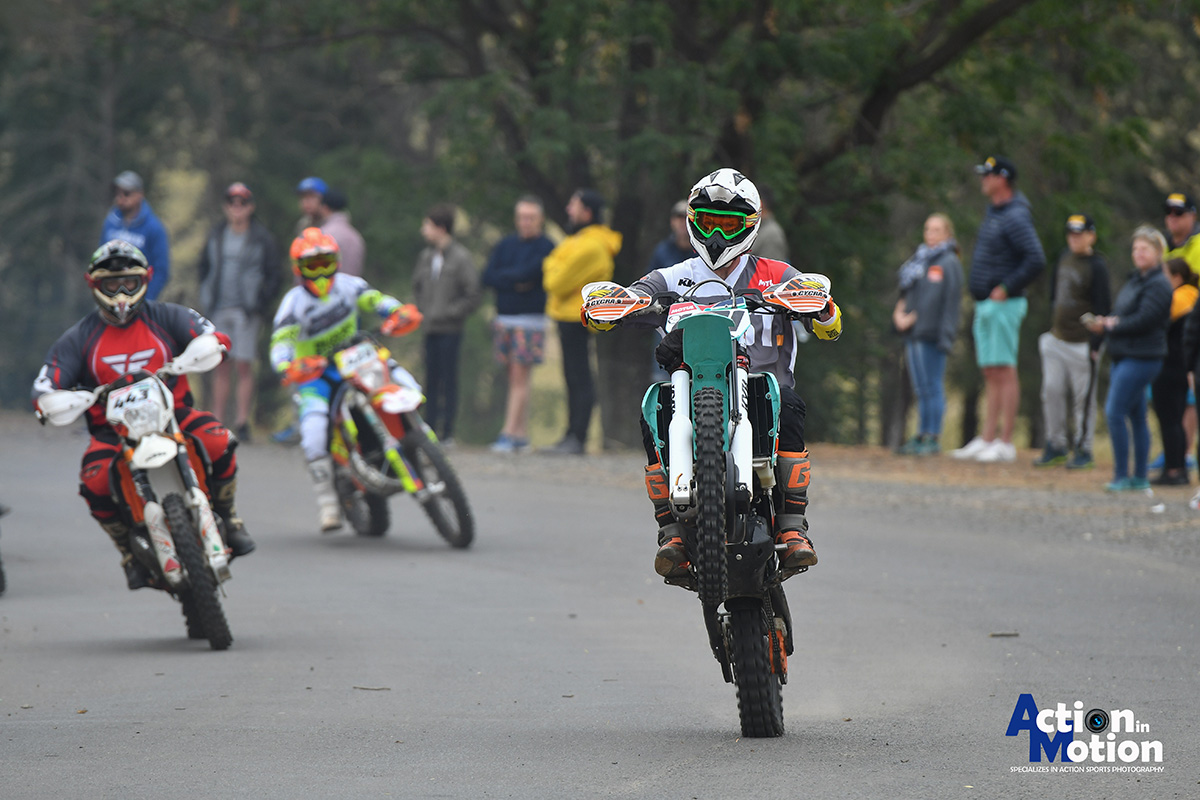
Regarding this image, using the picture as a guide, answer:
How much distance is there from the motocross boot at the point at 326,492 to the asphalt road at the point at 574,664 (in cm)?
25

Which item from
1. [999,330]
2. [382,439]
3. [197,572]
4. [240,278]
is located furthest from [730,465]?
[240,278]

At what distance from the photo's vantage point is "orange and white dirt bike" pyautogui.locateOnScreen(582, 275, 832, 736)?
607 centimetres

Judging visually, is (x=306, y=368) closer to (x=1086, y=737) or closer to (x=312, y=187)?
(x=312, y=187)

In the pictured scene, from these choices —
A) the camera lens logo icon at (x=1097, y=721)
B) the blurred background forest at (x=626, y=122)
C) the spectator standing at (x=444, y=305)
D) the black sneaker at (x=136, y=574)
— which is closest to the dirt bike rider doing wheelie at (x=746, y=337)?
the camera lens logo icon at (x=1097, y=721)

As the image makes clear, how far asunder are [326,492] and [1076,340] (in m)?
7.03

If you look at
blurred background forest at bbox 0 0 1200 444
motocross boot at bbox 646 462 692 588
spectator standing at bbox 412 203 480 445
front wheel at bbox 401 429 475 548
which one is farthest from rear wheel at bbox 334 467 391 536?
blurred background forest at bbox 0 0 1200 444

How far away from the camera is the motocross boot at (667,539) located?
20.5 feet

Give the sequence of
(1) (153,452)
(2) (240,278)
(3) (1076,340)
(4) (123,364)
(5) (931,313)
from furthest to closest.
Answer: (2) (240,278)
(5) (931,313)
(3) (1076,340)
(4) (123,364)
(1) (153,452)

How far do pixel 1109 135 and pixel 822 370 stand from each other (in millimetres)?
5998

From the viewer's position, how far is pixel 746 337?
675 cm

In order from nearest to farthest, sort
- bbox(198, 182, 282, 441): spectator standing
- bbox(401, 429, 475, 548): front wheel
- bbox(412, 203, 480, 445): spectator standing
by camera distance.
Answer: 1. bbox(401, 429, 475, 548): front wheel
2. bbox(412, 203, 480, 445): spectator standing
3. bbox(198, 182, 282, 441): spectator standing

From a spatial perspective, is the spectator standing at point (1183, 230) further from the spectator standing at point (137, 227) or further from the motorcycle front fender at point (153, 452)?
the spectator standing at point (137, 227)

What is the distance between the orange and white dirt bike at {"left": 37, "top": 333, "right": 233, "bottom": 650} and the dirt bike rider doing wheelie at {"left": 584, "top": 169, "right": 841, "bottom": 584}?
2841 millimetres

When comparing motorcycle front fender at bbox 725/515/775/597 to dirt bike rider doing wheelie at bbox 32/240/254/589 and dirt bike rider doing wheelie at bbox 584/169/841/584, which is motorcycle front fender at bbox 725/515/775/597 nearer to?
dirt bike rider doing wheelie at bbox 584/169/841/584
